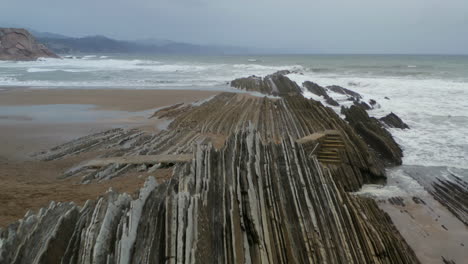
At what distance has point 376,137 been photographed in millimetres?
15336

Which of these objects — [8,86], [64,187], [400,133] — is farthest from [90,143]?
[8,86]

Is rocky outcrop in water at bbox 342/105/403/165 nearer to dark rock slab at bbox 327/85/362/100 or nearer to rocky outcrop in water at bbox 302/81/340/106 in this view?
rocky outcrop in water at bbox 302/81/340/106

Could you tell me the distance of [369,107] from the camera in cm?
2505

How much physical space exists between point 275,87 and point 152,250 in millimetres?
30926

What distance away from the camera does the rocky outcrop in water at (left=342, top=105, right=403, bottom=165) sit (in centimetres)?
1414

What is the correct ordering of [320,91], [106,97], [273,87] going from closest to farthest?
1. [106,97]
2. [320,91]
3. [273,87]

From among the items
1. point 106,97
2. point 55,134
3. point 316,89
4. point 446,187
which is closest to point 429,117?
point 316,89

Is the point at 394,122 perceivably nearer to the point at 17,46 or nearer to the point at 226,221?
the point at 226,221

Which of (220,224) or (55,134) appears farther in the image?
(55,134)

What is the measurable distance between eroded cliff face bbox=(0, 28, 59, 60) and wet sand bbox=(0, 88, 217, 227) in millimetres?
68367

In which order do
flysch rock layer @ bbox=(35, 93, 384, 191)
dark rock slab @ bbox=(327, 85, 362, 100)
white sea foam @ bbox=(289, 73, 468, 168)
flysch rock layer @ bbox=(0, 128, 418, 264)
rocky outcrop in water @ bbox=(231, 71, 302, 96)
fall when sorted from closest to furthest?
flysch rock layer @ bbox=(0, 128, 418, 264)
flysch rock layer @ bbox=(35, 93, 384, 191)
white sea foam @ bbox=(289, 73, 468, 168)
dark rock slab @ bbox=(327, 85, 362, 100)
rocky outcrop in water @ bbox=(231, 71, 302, 96)

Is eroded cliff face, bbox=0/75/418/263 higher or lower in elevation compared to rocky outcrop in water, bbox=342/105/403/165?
higher

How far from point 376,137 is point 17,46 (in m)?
101

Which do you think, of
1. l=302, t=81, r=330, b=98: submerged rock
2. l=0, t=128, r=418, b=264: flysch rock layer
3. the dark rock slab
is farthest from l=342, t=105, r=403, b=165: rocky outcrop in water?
l=302, t=81, r=330, b=98: submerged rock
